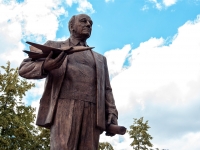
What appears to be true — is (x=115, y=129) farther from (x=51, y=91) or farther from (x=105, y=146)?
(x=105, y=146)

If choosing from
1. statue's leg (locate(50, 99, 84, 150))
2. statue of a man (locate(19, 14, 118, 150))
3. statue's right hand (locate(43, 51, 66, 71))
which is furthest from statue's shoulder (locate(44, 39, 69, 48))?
statue's leg (locate(50, 99, 84, 150))

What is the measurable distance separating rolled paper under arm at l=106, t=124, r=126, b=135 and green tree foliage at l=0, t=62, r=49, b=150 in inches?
475

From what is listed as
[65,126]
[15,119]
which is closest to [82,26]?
[65,126]

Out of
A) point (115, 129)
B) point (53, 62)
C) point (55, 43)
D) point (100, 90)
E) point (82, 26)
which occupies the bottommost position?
point (115, 129)

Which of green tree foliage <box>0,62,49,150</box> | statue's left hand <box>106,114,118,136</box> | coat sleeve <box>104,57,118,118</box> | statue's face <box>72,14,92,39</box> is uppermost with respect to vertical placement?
green tree foliage <box>0,62,49,150</box>

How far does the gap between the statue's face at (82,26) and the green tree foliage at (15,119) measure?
11949 millimetres

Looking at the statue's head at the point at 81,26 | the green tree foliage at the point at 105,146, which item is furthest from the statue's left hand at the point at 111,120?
the green tree foliage at the point at 105,146

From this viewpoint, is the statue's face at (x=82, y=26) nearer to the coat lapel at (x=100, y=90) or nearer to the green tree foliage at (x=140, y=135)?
the coat lapel at (x=100, y=90)

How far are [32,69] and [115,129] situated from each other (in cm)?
176

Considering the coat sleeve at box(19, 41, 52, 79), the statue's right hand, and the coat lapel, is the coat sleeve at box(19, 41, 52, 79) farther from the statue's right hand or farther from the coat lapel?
the coat lapel

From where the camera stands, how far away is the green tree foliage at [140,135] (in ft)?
73.5

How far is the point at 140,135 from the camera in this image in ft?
75.3

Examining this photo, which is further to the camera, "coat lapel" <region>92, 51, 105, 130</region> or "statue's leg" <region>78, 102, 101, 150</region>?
"coat lapel" <region>92, 51, 105, 130</region>

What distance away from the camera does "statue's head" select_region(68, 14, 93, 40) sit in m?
5.93
